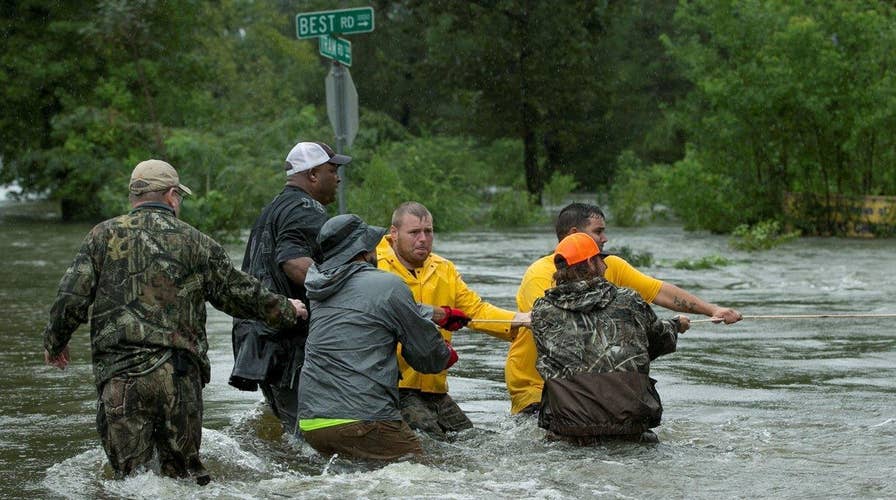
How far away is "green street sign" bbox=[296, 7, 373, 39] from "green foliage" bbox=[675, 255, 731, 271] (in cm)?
841

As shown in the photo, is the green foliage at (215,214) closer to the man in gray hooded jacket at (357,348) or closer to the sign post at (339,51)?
the sign post at (339,51)

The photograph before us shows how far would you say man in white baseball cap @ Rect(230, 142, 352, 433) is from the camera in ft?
25.7

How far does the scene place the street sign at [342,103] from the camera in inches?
564

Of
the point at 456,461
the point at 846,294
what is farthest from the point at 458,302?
the point at 846,294

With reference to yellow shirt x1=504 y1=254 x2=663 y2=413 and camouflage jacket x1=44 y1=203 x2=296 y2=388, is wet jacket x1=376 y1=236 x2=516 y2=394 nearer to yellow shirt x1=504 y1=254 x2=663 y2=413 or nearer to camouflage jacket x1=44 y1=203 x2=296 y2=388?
yellow shirt x1=504 y1=254 x2=663 y2=413

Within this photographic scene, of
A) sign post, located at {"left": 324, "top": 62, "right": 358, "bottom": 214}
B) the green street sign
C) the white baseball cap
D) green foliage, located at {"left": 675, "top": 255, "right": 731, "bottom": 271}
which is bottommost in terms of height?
green foliage, located at {"left": 675, "top": 255, "right": 731, "bottom": 271}

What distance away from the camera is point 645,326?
7570mm

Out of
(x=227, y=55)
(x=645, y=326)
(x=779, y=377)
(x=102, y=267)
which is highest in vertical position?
(x=227, y=55)

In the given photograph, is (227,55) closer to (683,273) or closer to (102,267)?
(683,273)

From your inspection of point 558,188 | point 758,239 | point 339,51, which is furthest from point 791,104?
point 558,188

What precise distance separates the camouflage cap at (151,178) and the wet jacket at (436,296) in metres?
1.80

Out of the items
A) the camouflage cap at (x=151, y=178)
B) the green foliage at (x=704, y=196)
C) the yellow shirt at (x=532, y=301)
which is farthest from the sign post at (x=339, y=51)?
the green foliage at (x=704, y=196)

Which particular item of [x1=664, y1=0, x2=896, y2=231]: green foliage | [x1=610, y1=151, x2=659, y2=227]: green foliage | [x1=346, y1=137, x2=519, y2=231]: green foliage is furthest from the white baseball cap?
[x1=610, y1=151, x2=659, y2=227]: green foliage

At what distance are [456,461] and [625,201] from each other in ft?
89.7
